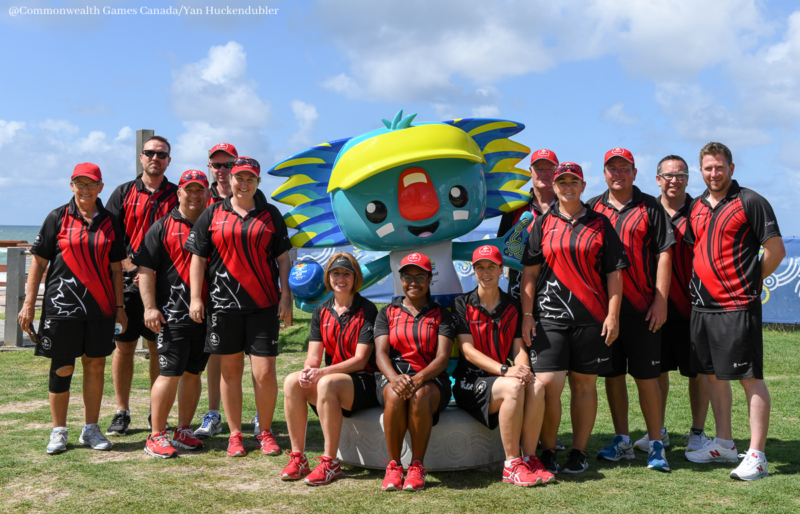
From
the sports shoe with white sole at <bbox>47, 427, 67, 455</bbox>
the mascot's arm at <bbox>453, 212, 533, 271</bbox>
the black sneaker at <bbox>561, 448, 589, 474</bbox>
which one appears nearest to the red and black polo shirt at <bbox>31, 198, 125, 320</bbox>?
the sports shoe with white sole at <bbox>47, 427, 67, 455</bbox>

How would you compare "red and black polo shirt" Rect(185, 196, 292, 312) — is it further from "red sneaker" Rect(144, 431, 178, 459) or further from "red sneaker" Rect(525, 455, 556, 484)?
"red sneaker" Rect(525, 455, 556, 484)

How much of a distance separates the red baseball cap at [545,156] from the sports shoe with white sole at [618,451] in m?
1.81

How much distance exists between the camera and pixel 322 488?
3.64 metres

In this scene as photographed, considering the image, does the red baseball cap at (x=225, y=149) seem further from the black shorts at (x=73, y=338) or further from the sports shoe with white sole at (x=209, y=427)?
the sports shoe with white sole at (x=209, y=427)

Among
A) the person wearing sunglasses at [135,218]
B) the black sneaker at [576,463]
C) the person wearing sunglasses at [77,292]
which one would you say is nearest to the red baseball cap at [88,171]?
the person wearing sunglasses at [77,292]

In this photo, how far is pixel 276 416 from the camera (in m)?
5.66

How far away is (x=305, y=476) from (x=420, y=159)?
6.31 feet

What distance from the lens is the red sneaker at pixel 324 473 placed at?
3.67 meters

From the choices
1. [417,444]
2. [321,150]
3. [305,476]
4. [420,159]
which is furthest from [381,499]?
[321,150]

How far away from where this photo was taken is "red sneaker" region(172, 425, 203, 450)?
444 cm

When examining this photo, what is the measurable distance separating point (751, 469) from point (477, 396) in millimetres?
1555

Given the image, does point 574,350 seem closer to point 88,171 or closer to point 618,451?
point 618,451

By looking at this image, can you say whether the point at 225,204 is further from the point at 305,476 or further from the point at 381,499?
the point at 381,499

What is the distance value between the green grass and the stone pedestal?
0.08m
